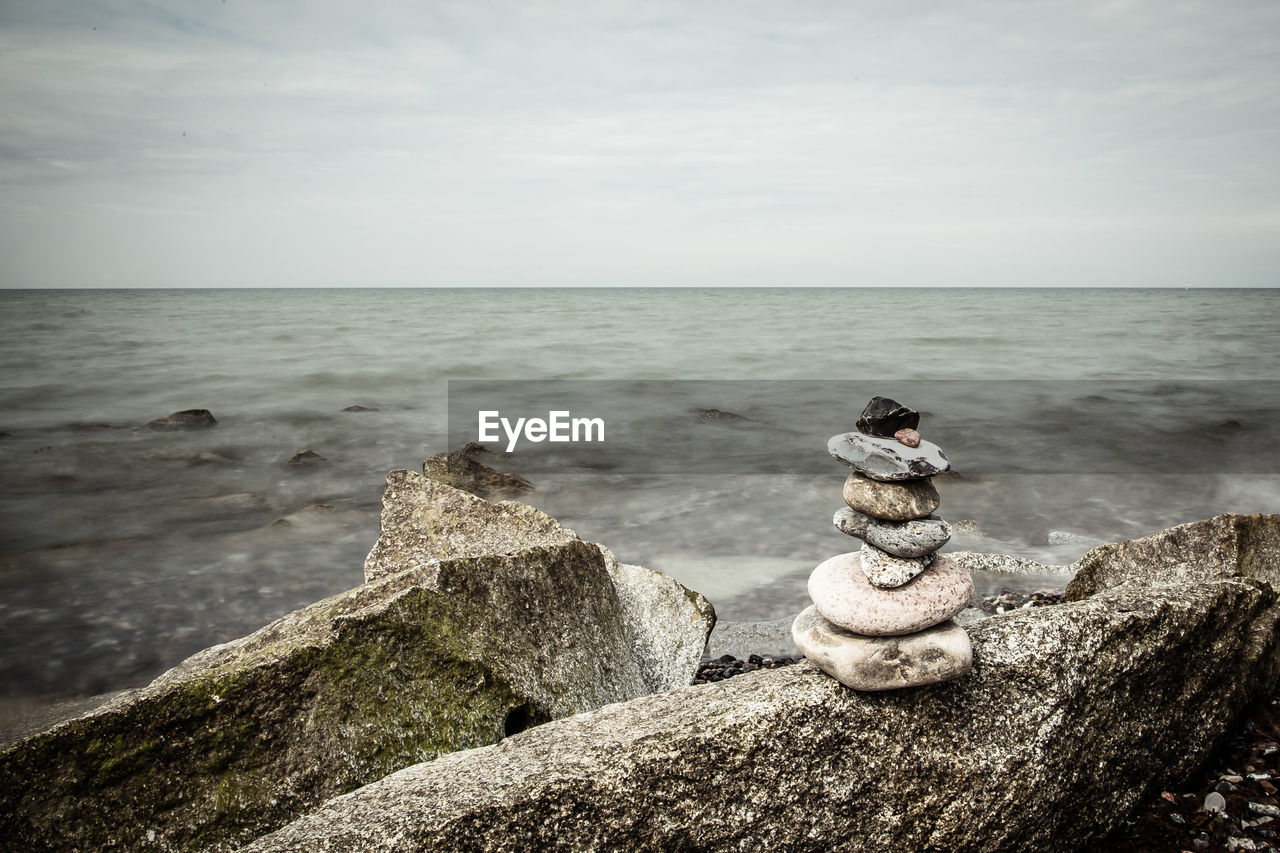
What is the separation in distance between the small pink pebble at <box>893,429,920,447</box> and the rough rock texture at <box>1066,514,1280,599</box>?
2.36 m

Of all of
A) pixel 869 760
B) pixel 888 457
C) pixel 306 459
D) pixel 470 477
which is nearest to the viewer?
pixel 869 760

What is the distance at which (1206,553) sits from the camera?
4852mm

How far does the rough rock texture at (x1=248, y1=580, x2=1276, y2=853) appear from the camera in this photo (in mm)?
2584

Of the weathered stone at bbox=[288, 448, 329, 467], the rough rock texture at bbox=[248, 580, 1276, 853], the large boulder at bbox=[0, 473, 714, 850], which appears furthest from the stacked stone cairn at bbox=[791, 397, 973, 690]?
the weathered stone at bbox=[288, 448, 329, 467]

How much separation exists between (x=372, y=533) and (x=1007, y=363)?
23.6 meters

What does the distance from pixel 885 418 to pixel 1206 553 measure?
3084 millimetres

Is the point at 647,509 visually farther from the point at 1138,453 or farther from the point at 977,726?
the point at 1138,453

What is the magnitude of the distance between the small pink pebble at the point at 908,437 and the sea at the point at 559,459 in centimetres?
418

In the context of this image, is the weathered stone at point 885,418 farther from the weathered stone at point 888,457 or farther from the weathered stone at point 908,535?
the weathered stone at point 908,535

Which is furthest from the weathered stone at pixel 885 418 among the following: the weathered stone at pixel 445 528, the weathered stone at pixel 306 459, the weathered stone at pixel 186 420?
the weathered stone at pixel 186 420

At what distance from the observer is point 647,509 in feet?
35.6

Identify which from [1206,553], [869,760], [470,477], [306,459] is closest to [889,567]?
[869,760]

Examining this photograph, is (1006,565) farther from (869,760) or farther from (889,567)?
(869,760)

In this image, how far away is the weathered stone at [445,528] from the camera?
17.0ft
